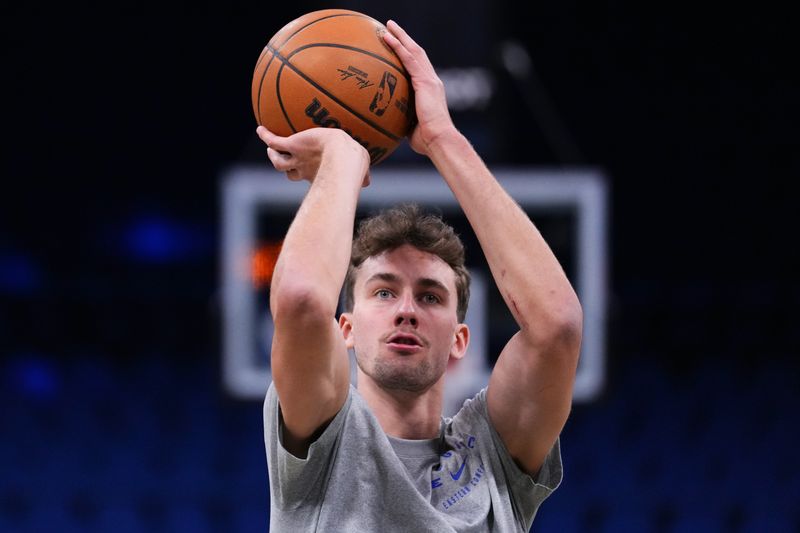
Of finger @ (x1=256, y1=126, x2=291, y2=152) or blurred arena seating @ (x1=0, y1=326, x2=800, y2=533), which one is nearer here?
finger @ (x1=256, y1=126, x2=291, y2=152)

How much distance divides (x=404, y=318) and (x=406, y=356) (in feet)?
0.29

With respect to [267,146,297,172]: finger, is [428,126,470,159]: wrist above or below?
above

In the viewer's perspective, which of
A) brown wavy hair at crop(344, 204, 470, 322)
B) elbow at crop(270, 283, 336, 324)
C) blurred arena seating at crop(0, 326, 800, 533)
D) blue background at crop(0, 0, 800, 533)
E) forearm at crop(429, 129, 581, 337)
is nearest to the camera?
elbow at crop(270, 283, 336, 324)

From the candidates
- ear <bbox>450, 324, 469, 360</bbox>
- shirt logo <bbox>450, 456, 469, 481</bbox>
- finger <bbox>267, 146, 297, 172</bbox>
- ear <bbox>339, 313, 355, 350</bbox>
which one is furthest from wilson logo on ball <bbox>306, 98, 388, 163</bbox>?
shirt logo <bbox>450, 456, 469, 481</bbox>

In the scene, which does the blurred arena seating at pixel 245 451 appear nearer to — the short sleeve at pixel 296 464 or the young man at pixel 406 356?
the young man at pixel 406 356

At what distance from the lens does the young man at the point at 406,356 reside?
88.6 inches

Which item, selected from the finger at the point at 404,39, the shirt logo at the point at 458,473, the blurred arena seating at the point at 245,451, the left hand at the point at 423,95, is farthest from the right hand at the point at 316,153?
the blurred arena seating at the point at 245,451

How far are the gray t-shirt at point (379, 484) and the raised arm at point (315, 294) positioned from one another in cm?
5

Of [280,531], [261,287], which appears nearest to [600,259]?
[261,287]

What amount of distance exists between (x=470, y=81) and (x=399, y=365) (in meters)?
3.60

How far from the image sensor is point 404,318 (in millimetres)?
2467

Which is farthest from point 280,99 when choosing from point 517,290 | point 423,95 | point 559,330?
point 559,330

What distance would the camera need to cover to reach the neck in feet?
8.30

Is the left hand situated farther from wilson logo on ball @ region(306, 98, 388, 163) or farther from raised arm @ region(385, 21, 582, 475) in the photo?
wilson logo on ball @ region(306, 98, 388, 163)
